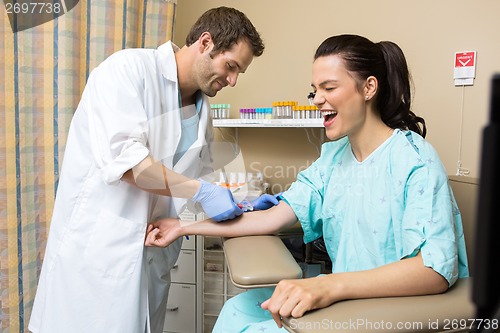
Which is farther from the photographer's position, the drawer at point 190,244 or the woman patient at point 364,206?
the drawer at point 190,244

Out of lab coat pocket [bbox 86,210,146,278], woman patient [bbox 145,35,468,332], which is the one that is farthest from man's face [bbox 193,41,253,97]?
lab coat pocket [bbox 86,210,146,278]

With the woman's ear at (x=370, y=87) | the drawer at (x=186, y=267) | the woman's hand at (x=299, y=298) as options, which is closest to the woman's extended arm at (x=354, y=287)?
the woman's hand at (x=299, y=298)

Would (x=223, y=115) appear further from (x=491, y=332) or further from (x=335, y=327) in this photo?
(x=491, y=332)

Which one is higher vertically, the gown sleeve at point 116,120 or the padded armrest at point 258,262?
the gown sleeve at point 116,120

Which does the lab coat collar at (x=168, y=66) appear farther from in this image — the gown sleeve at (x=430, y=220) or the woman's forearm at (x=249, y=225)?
the gown sleeve at (x=430, y=220)

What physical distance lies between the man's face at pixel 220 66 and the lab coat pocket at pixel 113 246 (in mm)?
495

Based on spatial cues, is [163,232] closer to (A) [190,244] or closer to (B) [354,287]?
(B) [354,287]

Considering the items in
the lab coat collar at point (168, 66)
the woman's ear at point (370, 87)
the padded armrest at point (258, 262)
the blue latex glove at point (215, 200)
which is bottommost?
the padded armrest at point (258, 262)

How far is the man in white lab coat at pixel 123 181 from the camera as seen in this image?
1103 millimetres

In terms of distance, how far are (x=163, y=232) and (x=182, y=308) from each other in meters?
0.89

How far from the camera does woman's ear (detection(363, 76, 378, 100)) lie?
3.64ft

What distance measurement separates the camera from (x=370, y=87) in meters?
1.11

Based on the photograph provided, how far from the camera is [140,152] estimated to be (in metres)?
1.07

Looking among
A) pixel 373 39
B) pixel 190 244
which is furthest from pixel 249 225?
pixel 373 39
